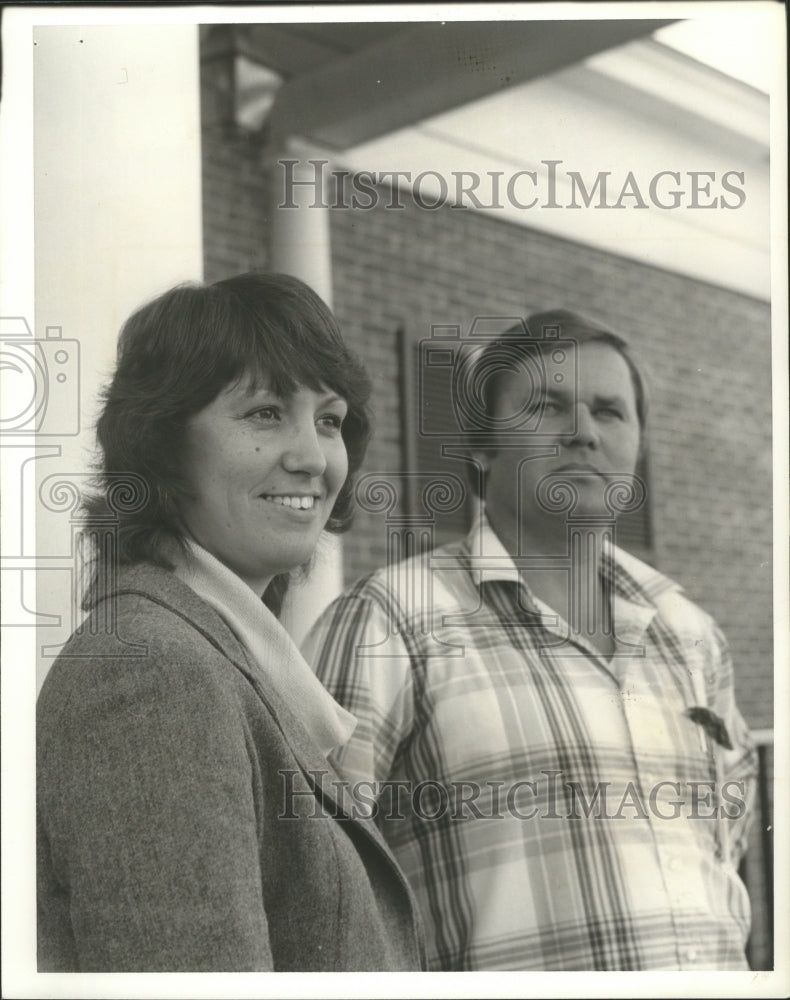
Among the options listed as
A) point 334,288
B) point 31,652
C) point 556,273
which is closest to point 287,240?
point 334,288

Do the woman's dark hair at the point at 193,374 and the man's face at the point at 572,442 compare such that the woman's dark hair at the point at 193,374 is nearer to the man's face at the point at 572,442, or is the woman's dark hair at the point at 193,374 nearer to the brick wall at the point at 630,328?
the brick wall at the point at 630,328

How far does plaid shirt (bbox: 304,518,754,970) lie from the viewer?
2.57 m

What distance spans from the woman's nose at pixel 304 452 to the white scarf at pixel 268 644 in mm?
243

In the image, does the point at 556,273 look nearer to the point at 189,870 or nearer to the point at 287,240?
the point at 287,240

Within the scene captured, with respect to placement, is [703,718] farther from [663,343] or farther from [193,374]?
[193,374]

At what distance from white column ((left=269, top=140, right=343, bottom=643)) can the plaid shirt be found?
49mm

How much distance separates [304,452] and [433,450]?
0.85 feet

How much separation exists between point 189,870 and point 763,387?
1.51 m

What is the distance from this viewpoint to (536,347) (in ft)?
8.74

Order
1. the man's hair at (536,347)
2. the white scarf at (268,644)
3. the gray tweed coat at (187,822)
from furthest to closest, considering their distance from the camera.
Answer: the man's hair at (536,347) → the white scarf at (268,644) → the gray tweed coat at (187,822)

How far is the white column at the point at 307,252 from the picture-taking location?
8.52 feet

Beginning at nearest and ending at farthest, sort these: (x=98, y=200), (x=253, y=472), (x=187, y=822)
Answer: (x=187, y=822) < (x=253, y=472) < (x=98, y=200)

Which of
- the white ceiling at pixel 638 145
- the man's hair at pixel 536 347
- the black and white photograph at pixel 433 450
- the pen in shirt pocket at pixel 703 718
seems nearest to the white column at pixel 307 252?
the black and white photograph at pixel 433 450

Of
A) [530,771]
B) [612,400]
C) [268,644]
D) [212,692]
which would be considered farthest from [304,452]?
[530,771]
